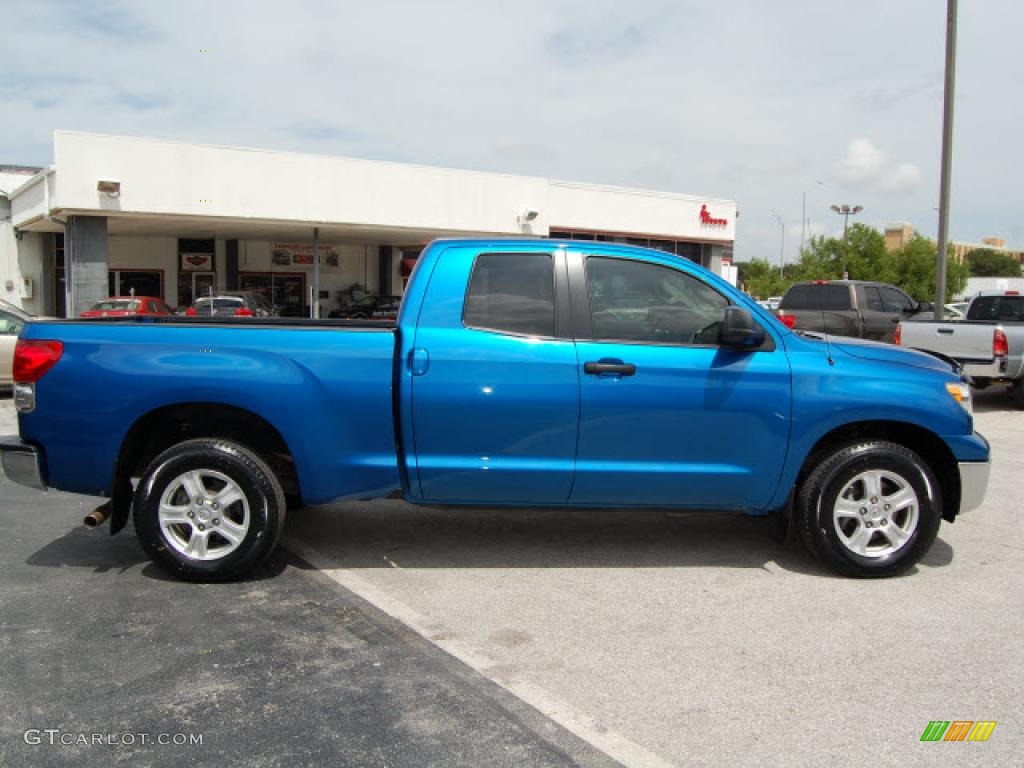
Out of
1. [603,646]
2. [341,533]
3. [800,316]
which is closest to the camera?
[603,646]

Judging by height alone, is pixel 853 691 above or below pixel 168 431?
below

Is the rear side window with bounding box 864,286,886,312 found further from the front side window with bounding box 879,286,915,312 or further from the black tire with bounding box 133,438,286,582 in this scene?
the black tire with bounding box 133,438,286,582

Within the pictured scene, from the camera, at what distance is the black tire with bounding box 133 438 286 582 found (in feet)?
16.1

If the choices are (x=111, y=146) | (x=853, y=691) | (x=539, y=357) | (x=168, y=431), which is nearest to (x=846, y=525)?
(x=853, y=691)

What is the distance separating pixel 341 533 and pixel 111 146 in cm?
2027

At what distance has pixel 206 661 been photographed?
3986 millimetres

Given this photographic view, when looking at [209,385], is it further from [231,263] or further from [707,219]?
[707,219]

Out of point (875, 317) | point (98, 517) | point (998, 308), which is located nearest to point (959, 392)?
point (98, 517)

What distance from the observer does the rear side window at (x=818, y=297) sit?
16703 millimetres

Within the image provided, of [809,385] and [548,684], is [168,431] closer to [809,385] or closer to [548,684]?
[548,684]

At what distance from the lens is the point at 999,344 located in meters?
11.9

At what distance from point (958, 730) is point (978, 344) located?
9.86m

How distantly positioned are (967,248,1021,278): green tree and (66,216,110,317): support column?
4306 inches

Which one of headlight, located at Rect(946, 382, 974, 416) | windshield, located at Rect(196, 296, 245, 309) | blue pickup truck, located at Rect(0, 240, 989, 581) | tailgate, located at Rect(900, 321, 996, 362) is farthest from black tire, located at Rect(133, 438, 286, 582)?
windshield, located at Rect(196, 296, 245, 309)
